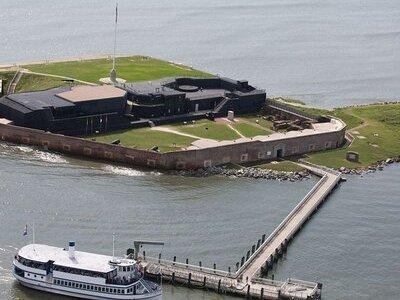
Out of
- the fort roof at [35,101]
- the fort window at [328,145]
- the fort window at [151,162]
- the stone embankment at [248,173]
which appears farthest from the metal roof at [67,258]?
the fort window at [328,145]

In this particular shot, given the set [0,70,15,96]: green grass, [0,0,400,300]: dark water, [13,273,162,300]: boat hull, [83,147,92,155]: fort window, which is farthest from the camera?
[0,70,15,96]: green grass

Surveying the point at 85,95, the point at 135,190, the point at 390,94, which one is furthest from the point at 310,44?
the point at 135,190

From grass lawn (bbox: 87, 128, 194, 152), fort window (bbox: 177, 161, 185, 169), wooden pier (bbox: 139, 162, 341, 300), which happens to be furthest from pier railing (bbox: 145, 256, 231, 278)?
grass lawn (bbox: 87, 128, 194, 152)

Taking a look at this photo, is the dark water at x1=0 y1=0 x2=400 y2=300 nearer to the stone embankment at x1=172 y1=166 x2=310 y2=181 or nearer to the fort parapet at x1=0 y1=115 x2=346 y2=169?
the stone embankment at x1=172 y1=166 x2=310 y2=181

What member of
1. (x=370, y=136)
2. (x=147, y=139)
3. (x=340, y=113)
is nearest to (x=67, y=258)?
(x=147, y=139)

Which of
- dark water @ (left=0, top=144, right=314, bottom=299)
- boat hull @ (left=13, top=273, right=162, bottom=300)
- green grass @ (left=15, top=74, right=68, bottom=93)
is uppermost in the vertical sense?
green grass @ (left=15, top=74, right=68, bottom=93)

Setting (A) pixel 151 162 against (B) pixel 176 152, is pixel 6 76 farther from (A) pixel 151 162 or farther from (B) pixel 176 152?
(B) pixel 176 152

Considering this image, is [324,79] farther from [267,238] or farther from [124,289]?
[124,289]
